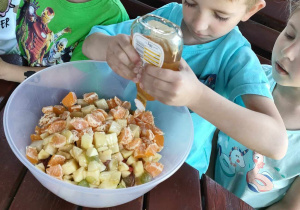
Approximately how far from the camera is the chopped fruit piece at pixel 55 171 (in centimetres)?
65

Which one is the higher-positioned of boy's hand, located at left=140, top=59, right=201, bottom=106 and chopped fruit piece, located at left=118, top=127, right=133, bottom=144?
boy's hand, located at left=140, top=59, right=201, bottom=106

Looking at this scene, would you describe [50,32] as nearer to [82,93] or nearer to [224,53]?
[82,93]

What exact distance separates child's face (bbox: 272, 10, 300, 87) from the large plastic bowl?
0.43m

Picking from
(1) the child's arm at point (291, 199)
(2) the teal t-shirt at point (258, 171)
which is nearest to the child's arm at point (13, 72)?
(2) the teal t-shirt at point (258, 171)

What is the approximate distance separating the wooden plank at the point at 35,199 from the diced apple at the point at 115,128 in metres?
0.21

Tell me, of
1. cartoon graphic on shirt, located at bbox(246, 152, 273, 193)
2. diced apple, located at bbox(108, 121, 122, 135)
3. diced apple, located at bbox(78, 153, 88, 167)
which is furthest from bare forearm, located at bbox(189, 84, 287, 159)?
cartoon graphic on shirt, located at bbox(246, 152, 273, 193)

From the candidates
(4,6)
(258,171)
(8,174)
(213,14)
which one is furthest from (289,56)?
(4,6)

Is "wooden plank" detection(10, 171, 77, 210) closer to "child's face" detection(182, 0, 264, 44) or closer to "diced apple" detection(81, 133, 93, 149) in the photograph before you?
"diced apple" detection(81, 133, 93, 149)

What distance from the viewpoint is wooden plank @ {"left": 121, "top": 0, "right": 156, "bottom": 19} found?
1.61 meters

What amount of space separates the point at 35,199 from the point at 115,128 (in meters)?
0.26

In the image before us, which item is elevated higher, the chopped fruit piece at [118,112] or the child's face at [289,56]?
the child's face at [289,56]

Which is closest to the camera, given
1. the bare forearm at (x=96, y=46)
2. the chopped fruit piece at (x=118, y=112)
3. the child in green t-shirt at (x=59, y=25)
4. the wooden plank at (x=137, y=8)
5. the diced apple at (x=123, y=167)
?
the diced apple at (x=123, y=167)

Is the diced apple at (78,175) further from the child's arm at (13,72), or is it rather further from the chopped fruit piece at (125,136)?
the child's arm at (13,72)

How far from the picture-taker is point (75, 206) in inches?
27.7
